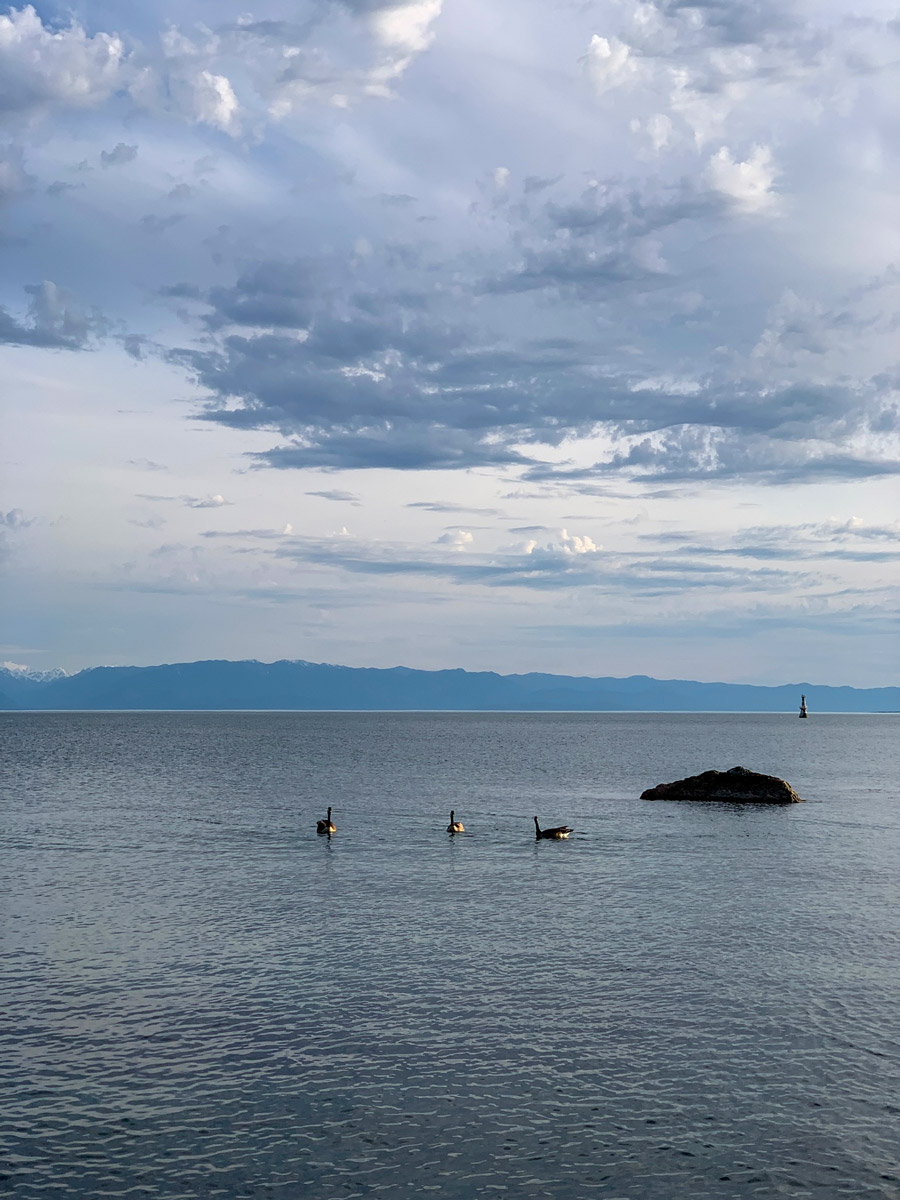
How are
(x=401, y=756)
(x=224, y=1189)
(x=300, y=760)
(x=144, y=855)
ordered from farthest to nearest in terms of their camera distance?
1. (x=401, y=756)
2. (x=300, y=760)
3. (x=144, y=855)
4. (x=224, y=1189)

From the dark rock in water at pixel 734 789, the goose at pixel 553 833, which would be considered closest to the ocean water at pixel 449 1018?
the goose at pixel 553 833

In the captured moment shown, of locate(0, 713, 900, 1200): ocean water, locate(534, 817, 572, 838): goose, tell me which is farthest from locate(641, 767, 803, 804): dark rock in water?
locate(534, 817, 572, 838): goose

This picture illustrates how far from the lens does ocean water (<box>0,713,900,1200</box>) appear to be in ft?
70.8

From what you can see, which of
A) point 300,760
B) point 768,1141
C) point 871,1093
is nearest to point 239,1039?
point 768,1141

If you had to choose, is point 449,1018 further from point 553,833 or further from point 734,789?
point 734,789

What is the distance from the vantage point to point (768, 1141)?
22.5 meters

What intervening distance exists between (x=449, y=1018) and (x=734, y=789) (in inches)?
2642

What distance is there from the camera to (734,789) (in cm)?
9206

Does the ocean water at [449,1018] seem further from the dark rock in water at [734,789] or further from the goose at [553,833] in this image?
the dark rock in water at [734,789]

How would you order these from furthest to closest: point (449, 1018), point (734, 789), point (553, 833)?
1. point (734, 789)
2. point (553, 833)
3. point (449, 1018)

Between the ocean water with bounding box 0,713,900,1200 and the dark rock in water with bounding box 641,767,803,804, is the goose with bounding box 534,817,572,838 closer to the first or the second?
the ocean water with bounding box 0,713,900,1200

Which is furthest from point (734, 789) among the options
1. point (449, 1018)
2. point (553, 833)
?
point (449, 1018)

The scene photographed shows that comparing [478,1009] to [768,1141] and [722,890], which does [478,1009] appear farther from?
[722,890]

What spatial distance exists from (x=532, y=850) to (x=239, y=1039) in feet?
121
